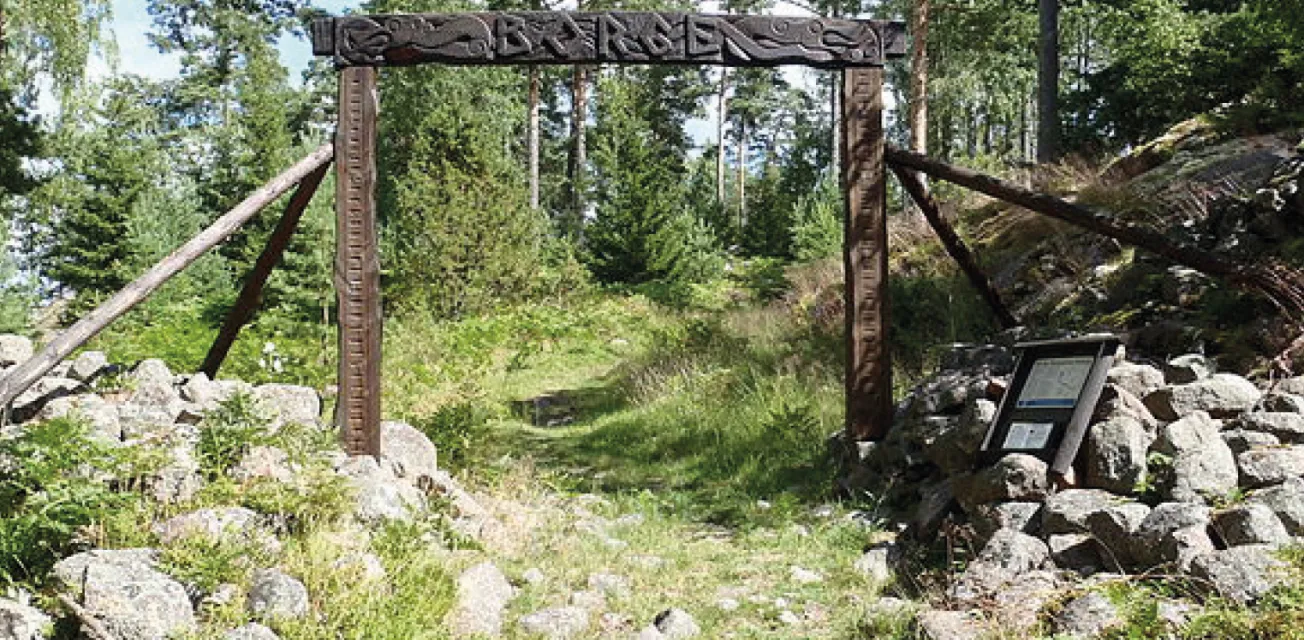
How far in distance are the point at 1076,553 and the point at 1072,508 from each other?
22cm

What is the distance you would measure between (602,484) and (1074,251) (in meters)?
4.18

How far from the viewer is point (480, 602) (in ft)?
14.1

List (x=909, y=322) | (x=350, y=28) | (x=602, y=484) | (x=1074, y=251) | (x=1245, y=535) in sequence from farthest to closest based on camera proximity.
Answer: (x=909, y=322) < (x=1074, y=251) < (x=602, y=484) < (x=350, y=28) < (x=1245, y=535)

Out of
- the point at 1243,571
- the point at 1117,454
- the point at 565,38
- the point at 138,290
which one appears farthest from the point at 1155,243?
the point at 138,290

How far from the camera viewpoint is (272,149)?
76.2ft

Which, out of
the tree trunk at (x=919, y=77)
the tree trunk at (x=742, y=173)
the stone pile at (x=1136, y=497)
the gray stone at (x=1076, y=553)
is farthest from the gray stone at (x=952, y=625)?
the tree trunk at (x=742, y=173)

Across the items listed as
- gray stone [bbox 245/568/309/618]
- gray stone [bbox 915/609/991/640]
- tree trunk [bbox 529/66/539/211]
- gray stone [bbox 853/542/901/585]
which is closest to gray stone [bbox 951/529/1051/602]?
gray stone [bbox 915/609/991/640]

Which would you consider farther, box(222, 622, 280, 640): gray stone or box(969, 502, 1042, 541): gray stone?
box(969, 502, 1042, 541): gray stone

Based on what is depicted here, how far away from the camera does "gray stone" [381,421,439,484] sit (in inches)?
233

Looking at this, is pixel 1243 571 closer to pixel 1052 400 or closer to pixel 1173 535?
pixel 1173 535

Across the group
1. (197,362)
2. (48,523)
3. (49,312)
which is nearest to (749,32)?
(48,523)

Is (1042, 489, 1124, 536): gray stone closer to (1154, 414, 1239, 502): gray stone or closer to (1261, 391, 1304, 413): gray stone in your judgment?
(1154, 414, 1239, 502): gray stone

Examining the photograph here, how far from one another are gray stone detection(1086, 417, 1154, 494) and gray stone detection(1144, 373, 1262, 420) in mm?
238

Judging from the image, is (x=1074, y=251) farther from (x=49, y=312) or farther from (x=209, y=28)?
(x=209, y=28)
